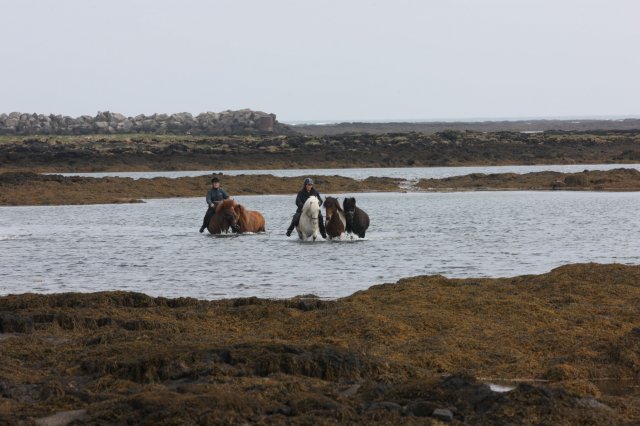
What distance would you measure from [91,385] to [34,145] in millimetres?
51479

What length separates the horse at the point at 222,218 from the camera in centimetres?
2355

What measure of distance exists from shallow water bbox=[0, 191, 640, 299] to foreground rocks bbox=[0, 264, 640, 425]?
6.99ft

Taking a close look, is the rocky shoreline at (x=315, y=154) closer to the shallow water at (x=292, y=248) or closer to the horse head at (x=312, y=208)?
the shallow water at (x=292, y=248)

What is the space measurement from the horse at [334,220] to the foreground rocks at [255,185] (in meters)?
15.0

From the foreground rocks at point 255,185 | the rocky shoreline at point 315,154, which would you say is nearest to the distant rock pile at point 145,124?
the rocky shoreline at point 315,154

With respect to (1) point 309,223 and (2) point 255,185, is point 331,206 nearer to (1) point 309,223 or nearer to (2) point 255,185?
(1) point 309,223

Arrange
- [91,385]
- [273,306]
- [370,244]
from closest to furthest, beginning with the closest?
[91,385] → [273,306] → [370,244]

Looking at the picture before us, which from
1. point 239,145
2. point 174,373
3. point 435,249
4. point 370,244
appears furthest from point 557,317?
point 239,145

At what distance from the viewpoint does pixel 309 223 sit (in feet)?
71.2

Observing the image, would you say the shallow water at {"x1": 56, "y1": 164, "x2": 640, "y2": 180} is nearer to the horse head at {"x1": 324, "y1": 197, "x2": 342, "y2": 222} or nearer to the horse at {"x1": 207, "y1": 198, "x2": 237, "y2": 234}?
the horse at {"x1": 207, "y1": 198, "x2": 237, "y2": 234}

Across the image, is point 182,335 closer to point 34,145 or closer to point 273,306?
point 273,306

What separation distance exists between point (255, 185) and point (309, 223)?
60.7 ft

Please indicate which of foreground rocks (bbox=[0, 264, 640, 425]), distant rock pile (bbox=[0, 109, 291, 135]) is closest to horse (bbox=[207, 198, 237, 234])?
foreground rocks (bbox=[0, 264, 640, 425])

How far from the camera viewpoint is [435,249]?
19219 millimetres
